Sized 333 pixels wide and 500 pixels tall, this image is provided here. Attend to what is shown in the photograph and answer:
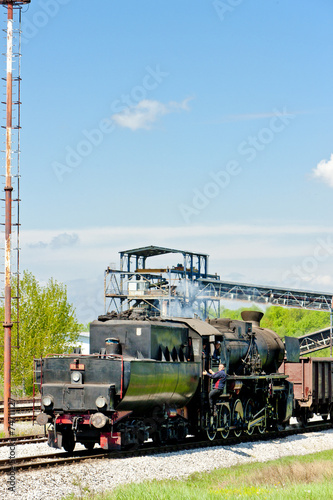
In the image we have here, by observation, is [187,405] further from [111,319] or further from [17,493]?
[17,493]

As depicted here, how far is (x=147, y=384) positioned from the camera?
1648 cm

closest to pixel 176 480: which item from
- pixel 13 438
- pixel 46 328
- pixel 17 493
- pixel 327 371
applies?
pixel 17 493

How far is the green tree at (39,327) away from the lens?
127 feet

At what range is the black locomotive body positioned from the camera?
16.0 meters

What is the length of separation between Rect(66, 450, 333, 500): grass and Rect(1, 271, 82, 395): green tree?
23.6 meters

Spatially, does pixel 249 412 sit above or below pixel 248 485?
above

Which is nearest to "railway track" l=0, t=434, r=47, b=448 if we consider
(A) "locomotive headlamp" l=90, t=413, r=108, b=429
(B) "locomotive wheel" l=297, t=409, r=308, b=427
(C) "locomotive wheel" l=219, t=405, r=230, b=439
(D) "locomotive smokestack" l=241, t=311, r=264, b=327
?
(A) "locomotive headlamp" l=90, t=413, r=108, b=429

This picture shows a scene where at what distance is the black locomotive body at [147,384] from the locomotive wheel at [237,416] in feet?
0.10

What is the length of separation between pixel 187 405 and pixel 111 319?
3.28 meters

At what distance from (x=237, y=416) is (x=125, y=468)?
22.4ft

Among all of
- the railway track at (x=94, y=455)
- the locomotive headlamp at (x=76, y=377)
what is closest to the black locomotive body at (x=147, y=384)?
the locomotive headlamp at (x=76, y=377)

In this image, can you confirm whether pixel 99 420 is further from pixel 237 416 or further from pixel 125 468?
pixel 237 416

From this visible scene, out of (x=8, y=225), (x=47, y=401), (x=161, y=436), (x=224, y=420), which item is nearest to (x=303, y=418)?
(x=224, y=420)

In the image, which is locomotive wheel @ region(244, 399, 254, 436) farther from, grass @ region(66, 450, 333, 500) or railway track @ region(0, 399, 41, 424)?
railway track @ region(0, 399, 41, 424)
